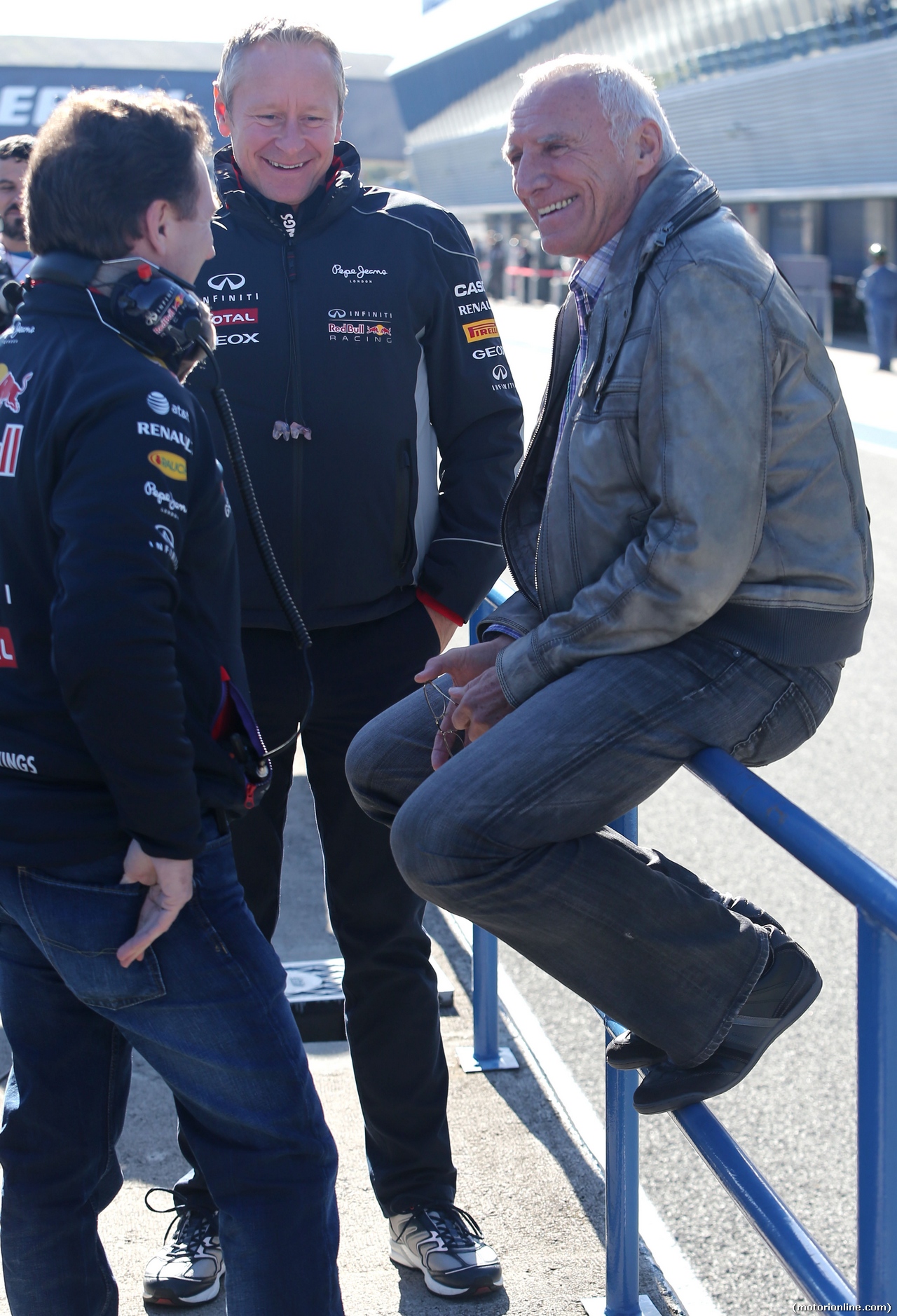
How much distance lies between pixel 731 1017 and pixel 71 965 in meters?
0.94

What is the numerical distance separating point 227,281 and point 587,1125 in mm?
2064

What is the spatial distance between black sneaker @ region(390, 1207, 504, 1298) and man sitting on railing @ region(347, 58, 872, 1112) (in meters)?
0.81

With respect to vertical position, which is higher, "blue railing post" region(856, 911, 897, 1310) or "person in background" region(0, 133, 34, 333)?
"person in background" region(0, 133, 34, 333)

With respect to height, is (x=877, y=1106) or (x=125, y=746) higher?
(x=125, y=746)

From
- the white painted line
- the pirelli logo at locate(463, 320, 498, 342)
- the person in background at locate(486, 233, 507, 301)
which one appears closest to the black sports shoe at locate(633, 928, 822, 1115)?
the white painted line

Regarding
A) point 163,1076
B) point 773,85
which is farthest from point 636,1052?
point 773,85

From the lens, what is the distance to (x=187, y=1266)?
255 centimetres

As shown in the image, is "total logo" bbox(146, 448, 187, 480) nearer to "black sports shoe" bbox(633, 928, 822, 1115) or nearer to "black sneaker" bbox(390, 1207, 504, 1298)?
"black sports shoe" bbox(633, 928, 822, 1115)

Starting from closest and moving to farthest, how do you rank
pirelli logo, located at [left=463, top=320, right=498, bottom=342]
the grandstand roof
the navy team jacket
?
the navy team jacket < pirelli logo, located at [left=463, top=320, right=498, bottom=342] < the grandstand roof

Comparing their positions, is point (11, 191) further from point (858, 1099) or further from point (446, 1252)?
point (858, 1099)

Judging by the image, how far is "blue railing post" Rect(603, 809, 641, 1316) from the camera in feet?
7.66

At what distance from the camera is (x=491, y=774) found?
190 cm

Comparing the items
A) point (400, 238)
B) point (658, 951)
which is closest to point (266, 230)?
point (400, 238)

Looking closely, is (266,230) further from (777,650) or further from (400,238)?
(777,650)
